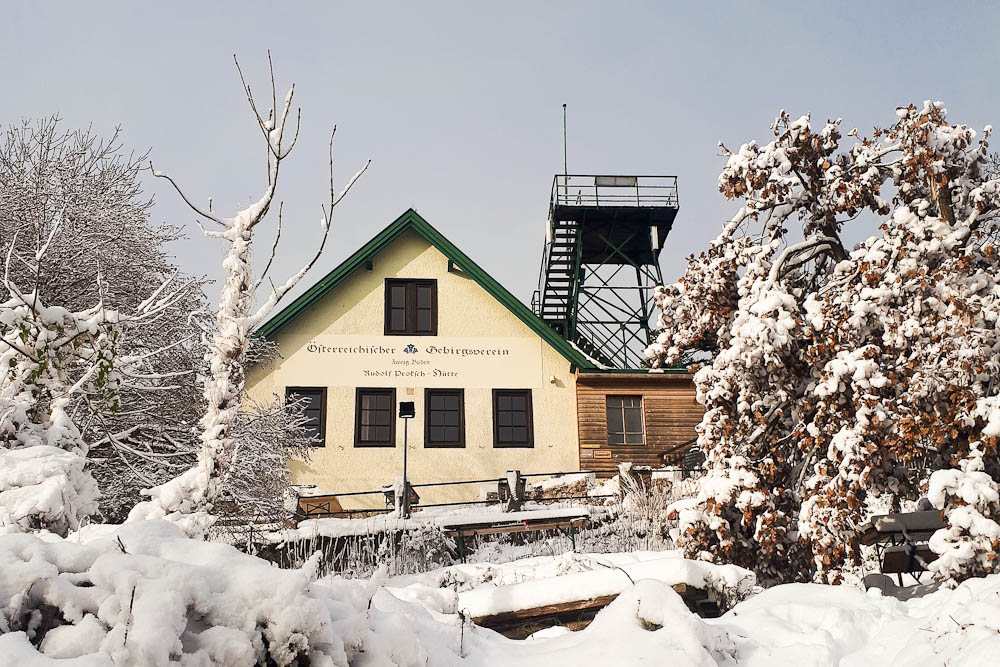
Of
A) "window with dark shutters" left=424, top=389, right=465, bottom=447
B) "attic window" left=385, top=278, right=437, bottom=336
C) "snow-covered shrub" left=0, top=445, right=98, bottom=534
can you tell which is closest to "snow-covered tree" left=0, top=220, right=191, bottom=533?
"snow-covered shrub" left=0, top=445, right=98, bottom=534

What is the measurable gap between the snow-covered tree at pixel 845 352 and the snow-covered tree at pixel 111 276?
328 inches

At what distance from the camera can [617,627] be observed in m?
5.32

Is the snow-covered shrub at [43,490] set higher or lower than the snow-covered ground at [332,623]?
higher

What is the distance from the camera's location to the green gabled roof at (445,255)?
21.1m

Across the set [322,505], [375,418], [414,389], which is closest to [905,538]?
[322,505]

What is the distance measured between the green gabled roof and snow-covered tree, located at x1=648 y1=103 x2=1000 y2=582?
33.8 feet

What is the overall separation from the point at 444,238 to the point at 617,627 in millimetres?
17843

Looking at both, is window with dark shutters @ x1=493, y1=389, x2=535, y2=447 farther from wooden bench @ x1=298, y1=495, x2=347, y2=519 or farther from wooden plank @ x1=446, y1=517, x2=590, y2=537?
wooden plank @ x1=446, y1=517, x2=590, y2=537

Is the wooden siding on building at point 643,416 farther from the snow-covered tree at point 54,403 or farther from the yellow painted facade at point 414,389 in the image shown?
the snow-covered tree at point 54,403

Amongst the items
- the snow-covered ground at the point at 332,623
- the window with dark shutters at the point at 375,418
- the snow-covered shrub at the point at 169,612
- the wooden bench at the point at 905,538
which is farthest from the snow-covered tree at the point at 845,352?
the window with dark shutters at the point at 375,418

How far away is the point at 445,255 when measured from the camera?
2259 cm

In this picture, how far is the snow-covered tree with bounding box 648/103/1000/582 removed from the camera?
323 inches

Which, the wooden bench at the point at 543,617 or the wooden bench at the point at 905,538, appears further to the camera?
the wooden bench at the point at 905,538

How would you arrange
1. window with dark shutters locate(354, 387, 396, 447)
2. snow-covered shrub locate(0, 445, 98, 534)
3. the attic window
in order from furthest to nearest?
1. the attic window
2. window with dark shutters locate(354, 387, 396, 447)
3. snow-covered shrub locate(0, 445, 98, 534)
